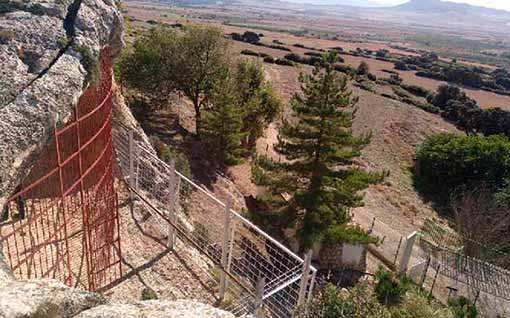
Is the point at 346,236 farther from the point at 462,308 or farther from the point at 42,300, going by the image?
the point at 42,300

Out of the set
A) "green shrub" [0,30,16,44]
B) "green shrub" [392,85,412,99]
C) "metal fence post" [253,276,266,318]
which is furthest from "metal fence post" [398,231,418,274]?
"green shrub" [392,85,412,99]

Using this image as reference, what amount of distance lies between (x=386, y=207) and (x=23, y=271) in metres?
21.8

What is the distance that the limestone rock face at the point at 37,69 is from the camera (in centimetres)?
510

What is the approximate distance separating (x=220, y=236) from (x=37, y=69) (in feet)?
33.1

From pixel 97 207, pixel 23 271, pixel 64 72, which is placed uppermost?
pixel 64 72

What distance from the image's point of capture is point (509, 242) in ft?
71.2

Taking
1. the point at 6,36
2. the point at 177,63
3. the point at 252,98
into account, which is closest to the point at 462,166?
the point at 252,98

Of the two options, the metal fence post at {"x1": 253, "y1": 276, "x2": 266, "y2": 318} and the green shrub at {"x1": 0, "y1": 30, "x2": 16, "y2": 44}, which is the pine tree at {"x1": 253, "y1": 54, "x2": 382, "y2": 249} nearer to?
the metal fence post at {"x1": 253, "y1": 276, "x2": 266, "y2": 318}

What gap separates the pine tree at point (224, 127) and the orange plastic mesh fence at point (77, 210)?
12.9m

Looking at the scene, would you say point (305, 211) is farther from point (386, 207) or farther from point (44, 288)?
point (44, 288)

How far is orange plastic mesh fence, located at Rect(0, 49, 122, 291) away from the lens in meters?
7.15

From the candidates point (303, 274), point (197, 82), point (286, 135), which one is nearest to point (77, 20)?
point (303, 274)

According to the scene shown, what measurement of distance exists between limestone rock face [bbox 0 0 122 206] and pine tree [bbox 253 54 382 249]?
10695mm

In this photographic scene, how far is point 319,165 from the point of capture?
1717 cm
